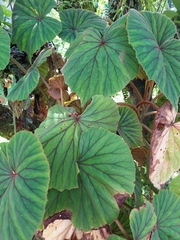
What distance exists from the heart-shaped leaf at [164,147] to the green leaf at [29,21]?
37cm

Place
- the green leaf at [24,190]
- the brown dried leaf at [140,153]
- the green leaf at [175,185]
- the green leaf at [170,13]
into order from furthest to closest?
1. the green leaf at [170,13]
2. the brown dried leaf at [140,153]
3. the green leaf at [175,185]
4. the green leaf at [24,190]

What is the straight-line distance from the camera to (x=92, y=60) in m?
0.57

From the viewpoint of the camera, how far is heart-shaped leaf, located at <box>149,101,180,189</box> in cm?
55

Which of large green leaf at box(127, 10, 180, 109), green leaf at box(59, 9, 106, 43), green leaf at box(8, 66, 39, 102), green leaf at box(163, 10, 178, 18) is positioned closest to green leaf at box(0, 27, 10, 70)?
green leaf at box(8, 66, 39, 102)

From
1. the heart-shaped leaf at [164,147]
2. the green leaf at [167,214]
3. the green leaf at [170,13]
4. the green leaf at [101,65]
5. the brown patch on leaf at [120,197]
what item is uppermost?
the green leaf at [170,13]

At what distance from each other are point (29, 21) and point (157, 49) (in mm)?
376

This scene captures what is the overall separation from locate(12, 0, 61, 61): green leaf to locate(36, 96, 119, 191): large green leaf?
29 centimetres

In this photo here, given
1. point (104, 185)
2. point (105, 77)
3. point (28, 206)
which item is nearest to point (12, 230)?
point (28, 206)

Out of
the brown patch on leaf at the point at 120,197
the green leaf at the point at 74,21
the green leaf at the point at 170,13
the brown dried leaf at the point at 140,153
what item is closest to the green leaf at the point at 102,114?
the brown patch on leaf at the point at 120,197

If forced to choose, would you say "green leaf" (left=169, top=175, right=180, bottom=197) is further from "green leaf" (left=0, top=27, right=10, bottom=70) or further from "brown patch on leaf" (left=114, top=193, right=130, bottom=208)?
"green leaf" (left=0, top=27, right=10, bottom=70)

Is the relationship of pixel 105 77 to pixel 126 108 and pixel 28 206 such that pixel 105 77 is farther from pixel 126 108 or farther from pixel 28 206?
pixel 28 206

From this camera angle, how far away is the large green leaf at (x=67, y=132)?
477mm

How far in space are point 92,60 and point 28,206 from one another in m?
0.29

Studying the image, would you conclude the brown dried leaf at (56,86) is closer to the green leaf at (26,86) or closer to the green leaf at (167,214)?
the green leaf at (26,86)
